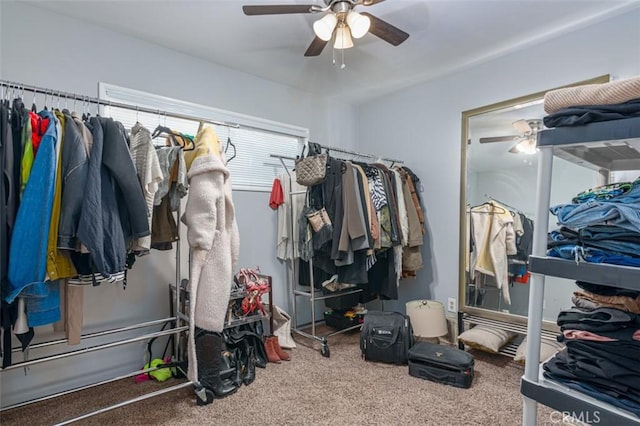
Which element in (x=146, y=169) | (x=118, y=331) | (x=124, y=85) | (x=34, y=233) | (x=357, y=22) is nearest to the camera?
(x=34, y=233)

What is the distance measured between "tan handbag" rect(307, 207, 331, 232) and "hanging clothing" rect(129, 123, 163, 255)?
3.89 feet

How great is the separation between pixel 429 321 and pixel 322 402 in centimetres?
120

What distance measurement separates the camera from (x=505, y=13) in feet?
7.16

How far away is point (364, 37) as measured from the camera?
2436mm

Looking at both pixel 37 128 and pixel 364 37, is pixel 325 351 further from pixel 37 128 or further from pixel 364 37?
pixel 364 37

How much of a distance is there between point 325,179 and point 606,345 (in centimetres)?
197

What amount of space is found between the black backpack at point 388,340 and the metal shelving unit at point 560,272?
1.56 m

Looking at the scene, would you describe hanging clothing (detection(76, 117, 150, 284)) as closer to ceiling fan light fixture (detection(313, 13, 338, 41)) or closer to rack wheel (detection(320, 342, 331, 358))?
→ ceiling fan light fixture (detection(313, 13, 338, 41))

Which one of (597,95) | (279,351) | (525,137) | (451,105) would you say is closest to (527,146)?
(525,137)

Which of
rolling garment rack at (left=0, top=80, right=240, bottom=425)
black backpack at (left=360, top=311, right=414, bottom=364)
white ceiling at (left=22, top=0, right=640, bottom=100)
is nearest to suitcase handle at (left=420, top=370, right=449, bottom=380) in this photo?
black backpack at (left=360, top=311, right=414, bottom=364)

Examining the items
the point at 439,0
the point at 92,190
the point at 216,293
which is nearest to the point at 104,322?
the point at 216,293

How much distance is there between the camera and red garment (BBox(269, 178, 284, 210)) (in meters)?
3.06

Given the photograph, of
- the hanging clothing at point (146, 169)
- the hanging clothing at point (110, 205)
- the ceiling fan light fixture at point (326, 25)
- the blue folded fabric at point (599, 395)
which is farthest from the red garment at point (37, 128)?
the blue folded fabric at point (599, 395)

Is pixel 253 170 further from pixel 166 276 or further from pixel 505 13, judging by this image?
pixel 505 13
